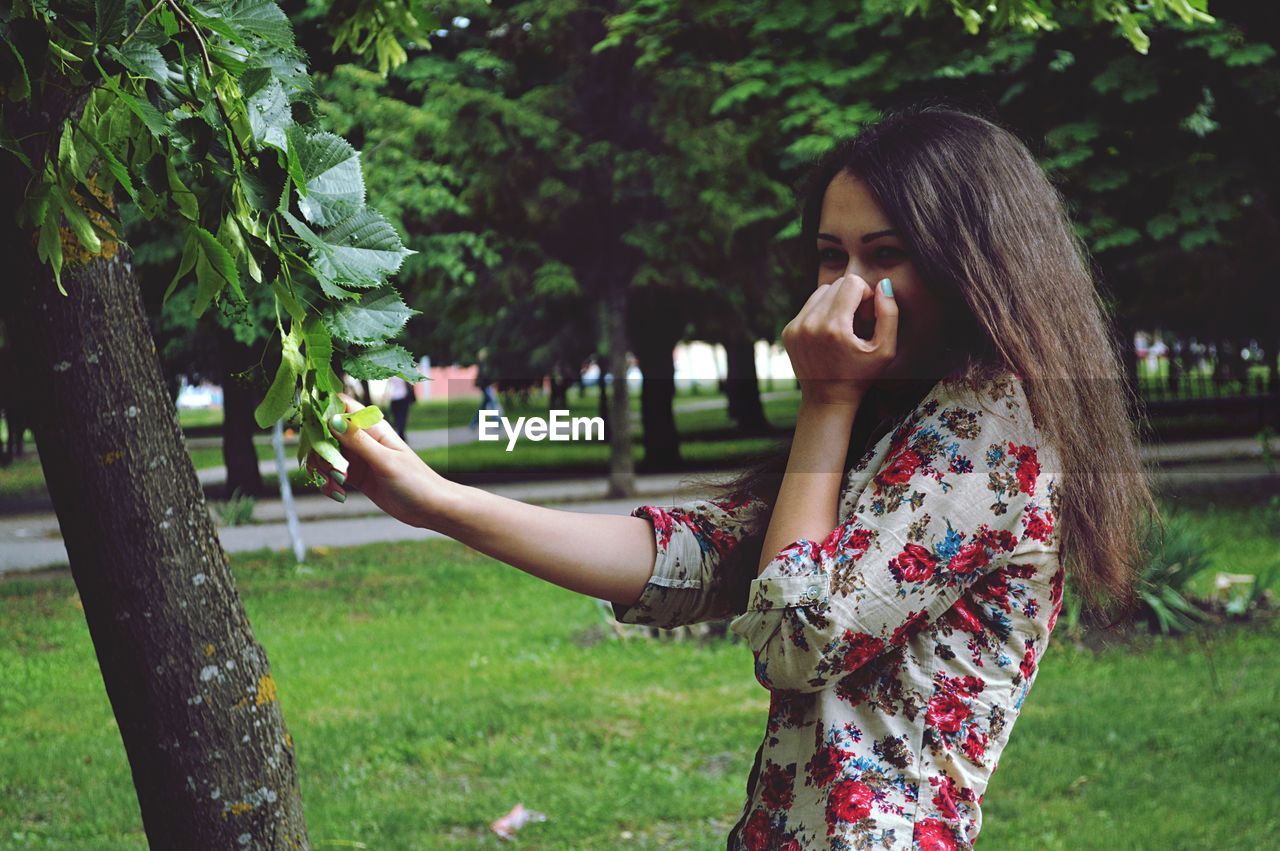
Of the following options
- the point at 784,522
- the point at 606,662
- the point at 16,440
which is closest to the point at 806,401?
the point at 784,522

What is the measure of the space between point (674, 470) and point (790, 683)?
14.3 meters

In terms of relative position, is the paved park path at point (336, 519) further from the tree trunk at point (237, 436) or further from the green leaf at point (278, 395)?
the green leaf at point (278, 395)

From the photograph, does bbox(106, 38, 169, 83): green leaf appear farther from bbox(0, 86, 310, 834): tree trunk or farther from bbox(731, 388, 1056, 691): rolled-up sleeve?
bbox(0, 86, 310, 834): tree trunk

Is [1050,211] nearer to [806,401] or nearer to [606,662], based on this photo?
[806,401]

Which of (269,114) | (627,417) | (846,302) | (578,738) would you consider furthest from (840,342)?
(627,417)

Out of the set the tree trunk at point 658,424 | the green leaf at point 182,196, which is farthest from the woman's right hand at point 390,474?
the tree trunk at point 658,424

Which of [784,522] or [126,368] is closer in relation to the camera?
[784,522]

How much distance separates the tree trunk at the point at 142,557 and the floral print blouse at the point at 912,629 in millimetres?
1331

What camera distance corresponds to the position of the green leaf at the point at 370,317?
55.1 inches

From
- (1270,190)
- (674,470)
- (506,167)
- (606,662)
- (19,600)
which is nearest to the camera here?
(606,662)

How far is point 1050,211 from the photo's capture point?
1595 mm

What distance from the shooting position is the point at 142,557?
246 cm

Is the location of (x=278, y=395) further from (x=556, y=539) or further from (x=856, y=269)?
(x=856, y=269)

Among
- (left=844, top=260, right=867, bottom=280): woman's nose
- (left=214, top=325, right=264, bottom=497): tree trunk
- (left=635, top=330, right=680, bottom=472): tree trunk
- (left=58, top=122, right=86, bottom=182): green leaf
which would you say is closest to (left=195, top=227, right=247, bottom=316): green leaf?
(left=58, top=122, right=86, bottom=182): green leaf
